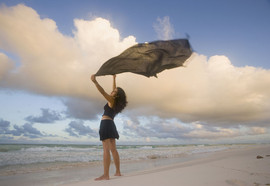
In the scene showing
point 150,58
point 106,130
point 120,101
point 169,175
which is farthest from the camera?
point 120,101

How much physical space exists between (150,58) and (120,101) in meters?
1.15

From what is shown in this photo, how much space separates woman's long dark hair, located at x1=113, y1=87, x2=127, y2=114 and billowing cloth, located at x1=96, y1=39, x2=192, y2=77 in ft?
1.48

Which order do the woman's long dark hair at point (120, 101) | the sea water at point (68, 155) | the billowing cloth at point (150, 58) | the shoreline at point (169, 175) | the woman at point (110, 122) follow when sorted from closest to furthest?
the shoreline at point (169, 175) < the billowing cloth at point (150, 58) < the woman at point (110, 122) < the woman's long dark hair at point (120, 101) < the sea water at point (68, 155)

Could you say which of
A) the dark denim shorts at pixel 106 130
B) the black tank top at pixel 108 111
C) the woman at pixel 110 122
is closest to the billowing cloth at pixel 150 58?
the woman at pixel 110 122

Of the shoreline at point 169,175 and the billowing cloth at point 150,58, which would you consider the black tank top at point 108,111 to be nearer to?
the billowing cloth at point 150,58

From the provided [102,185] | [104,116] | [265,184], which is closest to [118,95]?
[104,116]

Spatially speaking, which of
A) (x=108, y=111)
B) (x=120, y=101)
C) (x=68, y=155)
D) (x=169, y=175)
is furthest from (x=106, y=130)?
(x=68, y=155)

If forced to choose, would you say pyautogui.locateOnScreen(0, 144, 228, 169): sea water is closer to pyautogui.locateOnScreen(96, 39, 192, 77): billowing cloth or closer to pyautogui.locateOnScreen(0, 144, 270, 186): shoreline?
pyautogui.locateOnScreen(0, 144, 270, 186): shoreline

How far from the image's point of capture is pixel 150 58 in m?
3.97

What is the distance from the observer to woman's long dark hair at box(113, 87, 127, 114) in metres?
4.22

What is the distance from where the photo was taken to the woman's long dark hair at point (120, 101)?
4.22 m

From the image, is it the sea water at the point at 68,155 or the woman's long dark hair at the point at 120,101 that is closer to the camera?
the woman's long dark hair at the point at 120,101

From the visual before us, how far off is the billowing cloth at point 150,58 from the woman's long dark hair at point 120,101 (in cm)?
45

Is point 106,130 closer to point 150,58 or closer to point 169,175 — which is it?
point 169,175
